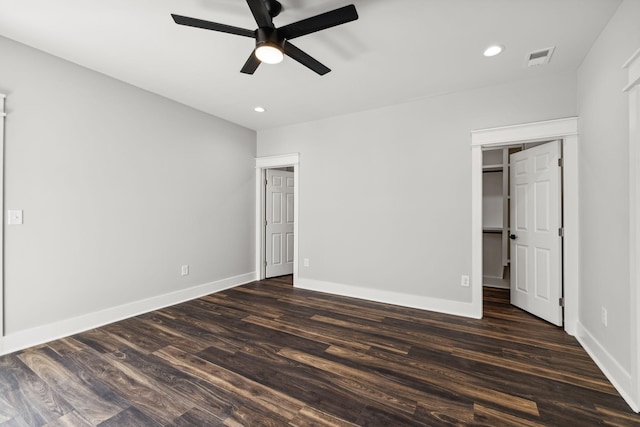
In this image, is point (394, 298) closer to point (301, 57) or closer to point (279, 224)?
point (279, 224)

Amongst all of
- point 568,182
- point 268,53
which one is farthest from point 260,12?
point 568,182

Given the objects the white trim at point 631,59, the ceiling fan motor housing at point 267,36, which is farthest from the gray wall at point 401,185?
the ceiling fan motor housing at point 267,36

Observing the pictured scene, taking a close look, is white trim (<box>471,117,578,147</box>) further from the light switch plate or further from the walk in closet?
the light switch plate

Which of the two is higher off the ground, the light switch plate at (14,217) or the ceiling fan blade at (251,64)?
the ceiling fan blade at (251,64)

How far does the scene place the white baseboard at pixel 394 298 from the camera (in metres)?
3.29

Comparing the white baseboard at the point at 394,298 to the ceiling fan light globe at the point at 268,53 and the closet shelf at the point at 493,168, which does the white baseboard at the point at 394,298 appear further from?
the ceiling fan light globe at the point at 268,53

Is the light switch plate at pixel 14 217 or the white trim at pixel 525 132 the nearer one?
the light switch plate at pixel 14 217

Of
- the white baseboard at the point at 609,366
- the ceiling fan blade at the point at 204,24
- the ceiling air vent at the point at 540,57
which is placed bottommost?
the white baseboard at the point at 609,366

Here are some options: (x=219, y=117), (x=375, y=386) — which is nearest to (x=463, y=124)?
(x=375, y=386)

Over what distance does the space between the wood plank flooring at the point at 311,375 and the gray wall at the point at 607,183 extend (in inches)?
16.6

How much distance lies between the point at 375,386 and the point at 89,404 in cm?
186

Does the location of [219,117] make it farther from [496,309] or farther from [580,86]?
[496,309]

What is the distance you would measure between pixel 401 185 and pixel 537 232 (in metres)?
1.60

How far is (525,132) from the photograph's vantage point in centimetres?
298
